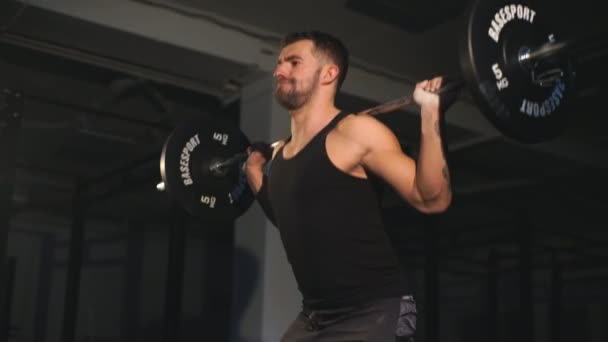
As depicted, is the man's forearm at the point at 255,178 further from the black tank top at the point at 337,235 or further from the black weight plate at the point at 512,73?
the black weight plate at the point at 512,73

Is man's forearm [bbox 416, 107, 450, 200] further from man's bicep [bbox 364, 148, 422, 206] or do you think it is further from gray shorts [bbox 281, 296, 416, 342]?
gray shorts [bbox 281, 296, 416, 342]

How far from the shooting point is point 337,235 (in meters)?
1.60

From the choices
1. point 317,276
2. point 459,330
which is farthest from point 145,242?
point 317,276

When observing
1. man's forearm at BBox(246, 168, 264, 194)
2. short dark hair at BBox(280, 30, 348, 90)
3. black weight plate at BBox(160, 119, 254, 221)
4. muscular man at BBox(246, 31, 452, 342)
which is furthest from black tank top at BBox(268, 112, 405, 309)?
black weight plate at BBox(160, 119, 254, 221)

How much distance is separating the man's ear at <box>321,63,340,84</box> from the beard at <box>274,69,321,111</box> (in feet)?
0.06

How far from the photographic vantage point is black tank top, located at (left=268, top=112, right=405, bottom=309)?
1.60m

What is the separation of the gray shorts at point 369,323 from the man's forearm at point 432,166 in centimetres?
27

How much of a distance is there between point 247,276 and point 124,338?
192 inches

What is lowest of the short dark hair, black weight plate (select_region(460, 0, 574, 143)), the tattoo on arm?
the tattoo on arm

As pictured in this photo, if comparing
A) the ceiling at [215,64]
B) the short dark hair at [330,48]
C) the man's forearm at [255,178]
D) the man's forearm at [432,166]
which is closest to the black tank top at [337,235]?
the man's forearm at [432,166]

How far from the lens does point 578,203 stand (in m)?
6.07

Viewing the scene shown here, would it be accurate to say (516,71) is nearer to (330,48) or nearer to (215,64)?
(330,48)

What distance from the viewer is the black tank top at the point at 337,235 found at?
62.9 inches

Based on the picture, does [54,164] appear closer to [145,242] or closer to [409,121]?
[145,242]
